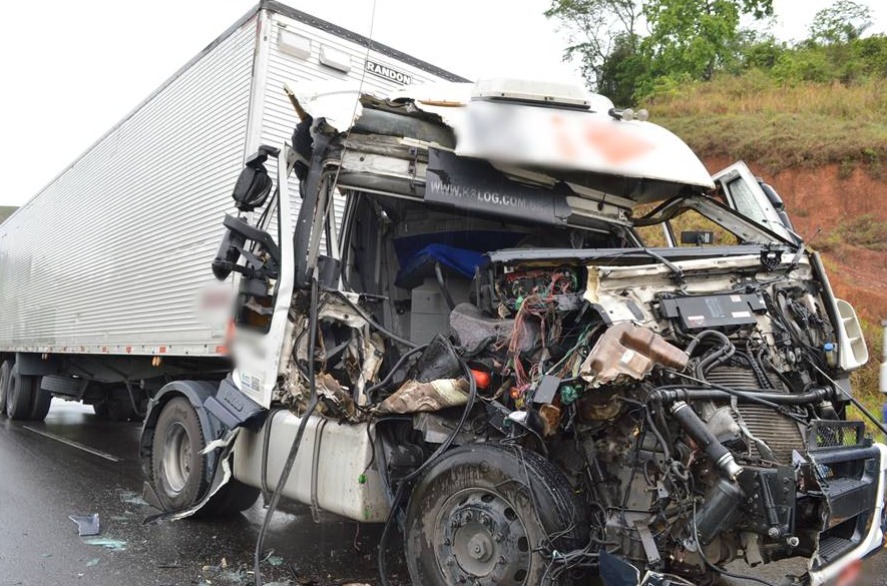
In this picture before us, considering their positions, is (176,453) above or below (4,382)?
below

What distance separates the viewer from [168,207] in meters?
7.56

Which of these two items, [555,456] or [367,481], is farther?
[367,481]

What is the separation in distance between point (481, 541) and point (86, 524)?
3.45 meters

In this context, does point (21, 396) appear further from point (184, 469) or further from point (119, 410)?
point (184, 469)

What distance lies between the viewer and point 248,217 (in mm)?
5309

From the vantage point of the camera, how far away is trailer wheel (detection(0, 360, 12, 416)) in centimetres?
1298

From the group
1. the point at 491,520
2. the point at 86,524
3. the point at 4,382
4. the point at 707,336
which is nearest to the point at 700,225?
the point at 707,336

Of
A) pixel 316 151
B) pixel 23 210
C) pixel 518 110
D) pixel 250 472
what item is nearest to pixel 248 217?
pixel 316 151

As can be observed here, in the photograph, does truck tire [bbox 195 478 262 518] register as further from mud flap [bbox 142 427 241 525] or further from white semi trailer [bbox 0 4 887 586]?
mud flap [bbox 142 427 241 525]

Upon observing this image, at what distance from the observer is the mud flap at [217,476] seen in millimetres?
4895

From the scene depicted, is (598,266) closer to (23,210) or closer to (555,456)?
(555,456)

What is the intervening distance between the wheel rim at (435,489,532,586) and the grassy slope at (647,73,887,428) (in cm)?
1282

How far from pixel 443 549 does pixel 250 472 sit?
6.44 ft

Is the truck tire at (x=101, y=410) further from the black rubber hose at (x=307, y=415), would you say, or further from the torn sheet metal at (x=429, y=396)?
the torn sheet metal at (x=429, y=396)
